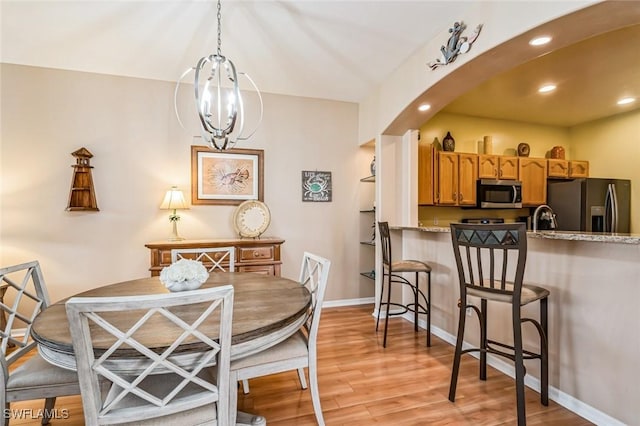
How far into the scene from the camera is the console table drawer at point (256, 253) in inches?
131

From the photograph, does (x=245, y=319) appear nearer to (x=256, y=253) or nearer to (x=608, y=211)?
(x=256, y=253)

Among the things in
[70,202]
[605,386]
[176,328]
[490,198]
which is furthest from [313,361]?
[490,198]

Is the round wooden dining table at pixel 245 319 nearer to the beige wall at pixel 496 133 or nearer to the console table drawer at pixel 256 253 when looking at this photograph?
the console table drawer at pixel 256 253

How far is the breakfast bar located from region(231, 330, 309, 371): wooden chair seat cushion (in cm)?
168

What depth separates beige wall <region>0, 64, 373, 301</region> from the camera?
10.3ft

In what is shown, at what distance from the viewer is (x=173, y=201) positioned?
3318 millimetres

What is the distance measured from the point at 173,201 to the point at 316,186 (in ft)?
5.74

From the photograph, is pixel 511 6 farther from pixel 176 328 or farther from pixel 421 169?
pixel 176 328

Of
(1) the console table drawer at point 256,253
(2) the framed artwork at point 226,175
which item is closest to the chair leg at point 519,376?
(1) the console table drawer at point 256,253

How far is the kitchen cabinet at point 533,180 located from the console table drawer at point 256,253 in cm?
397

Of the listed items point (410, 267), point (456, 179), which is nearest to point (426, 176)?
point (456, 179)

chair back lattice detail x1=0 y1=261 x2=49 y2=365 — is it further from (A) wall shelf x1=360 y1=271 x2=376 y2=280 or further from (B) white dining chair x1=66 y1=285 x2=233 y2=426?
(A) wall shelf x1=360 y1=271 x2=376 y2=280

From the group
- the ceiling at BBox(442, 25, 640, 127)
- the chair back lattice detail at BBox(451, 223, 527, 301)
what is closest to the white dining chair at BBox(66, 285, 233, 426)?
Answer: the chair back lattice detail at BBox(451, 223, 527, 301)

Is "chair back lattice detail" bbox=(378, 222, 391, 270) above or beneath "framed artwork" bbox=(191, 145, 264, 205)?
beneath
